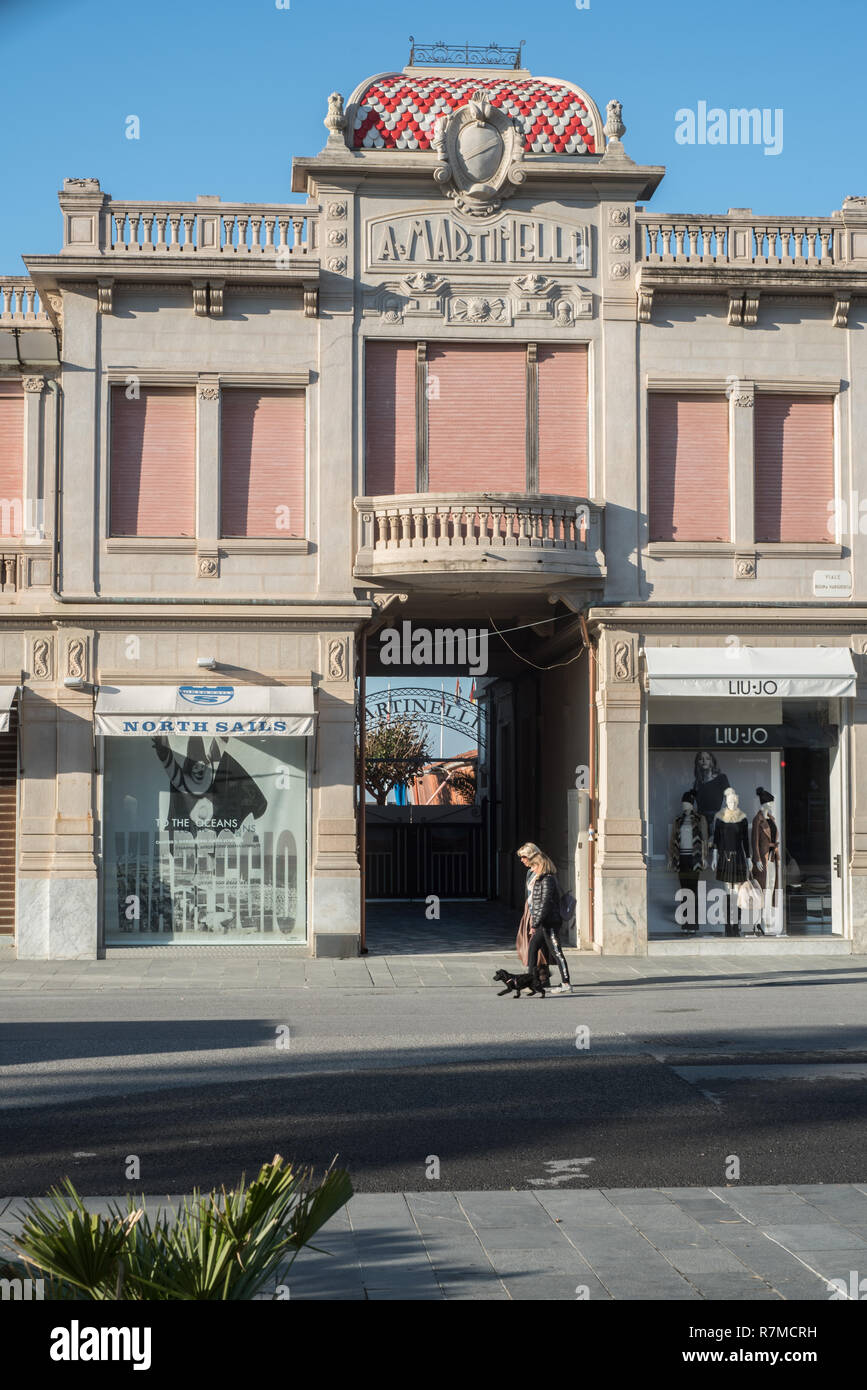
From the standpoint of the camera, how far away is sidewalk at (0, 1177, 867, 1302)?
237 inches

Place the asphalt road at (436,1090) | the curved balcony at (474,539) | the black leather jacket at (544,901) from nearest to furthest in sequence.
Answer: the asphalt road at (436,1090), the black leather jacket at (544,901), the curved balcony at (474,539)

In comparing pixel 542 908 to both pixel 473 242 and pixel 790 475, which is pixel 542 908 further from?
pixel 473 242

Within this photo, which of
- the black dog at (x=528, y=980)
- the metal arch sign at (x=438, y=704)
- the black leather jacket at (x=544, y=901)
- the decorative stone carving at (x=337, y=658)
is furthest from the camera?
the metal arch sign at (x=438, y=704)

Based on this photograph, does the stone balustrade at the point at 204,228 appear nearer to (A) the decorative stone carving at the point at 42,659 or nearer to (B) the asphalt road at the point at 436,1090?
(A) the decorative stone carving at the point at 42,659

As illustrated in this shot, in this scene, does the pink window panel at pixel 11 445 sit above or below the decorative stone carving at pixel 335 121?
below

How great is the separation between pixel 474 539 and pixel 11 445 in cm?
709

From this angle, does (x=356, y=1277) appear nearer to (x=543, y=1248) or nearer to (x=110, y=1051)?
(x=543, y=1248)

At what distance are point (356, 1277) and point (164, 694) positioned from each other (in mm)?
15355

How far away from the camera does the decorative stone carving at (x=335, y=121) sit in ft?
70.6

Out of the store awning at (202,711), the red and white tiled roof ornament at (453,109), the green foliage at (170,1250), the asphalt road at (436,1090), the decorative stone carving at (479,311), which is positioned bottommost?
the asphalt road at (436,1090)

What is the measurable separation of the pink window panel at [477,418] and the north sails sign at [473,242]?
1.33 m

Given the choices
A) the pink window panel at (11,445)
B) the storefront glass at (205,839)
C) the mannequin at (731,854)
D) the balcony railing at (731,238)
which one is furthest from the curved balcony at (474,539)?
the pink window panel at (11,445)

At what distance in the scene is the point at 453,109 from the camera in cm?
2214
